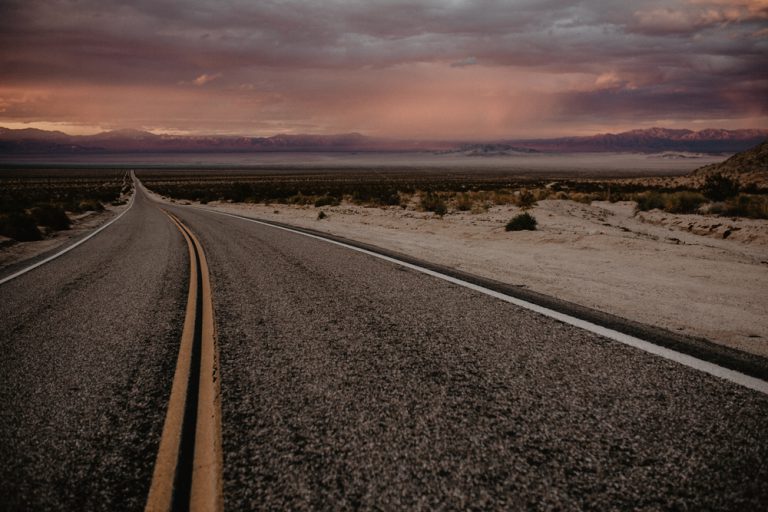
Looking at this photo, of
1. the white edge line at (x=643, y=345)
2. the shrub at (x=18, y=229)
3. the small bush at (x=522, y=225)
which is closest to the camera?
the white edge line at (x=643, y=345)

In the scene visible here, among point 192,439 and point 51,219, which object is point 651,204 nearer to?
point 192,439

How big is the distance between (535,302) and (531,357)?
5.39 ft

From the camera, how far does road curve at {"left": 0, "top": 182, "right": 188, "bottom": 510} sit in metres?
2.14

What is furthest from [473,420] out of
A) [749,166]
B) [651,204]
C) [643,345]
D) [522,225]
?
[749,166]

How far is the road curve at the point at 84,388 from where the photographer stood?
2139 mm

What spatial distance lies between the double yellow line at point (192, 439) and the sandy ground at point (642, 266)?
4.16m

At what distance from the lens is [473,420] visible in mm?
2516

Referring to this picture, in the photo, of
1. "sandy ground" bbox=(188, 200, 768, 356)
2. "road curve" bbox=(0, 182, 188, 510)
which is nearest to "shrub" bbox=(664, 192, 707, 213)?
"sandy ground" bbox=(188, 200, 768, 356)

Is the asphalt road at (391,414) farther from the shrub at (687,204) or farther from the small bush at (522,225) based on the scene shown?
the shrub at (687,204)

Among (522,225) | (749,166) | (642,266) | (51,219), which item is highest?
(749,166)

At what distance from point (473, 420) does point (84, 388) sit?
2947mm

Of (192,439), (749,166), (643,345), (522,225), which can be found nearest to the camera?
(192,439)

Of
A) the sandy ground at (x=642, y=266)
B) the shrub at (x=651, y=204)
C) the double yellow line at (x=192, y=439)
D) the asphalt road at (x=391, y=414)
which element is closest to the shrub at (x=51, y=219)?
the sandy ground at (x=642, y=266)

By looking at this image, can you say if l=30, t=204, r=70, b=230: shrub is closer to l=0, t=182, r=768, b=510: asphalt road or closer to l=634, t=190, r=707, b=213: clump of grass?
l=0, t=182, r=768, b=510: asphalt road
